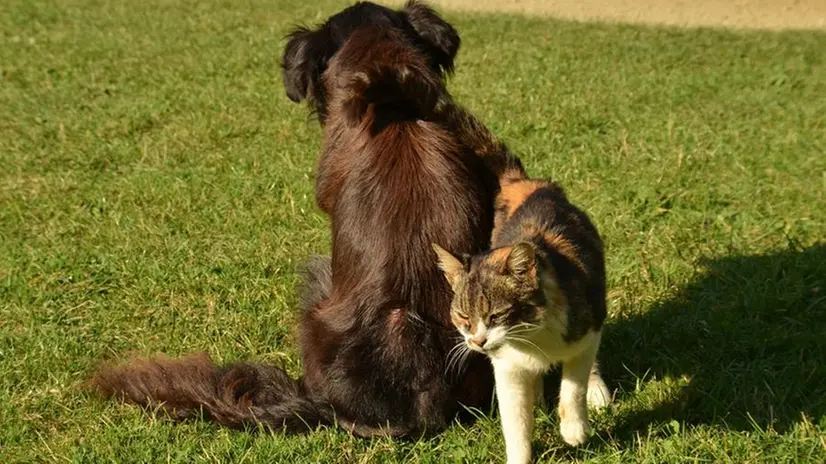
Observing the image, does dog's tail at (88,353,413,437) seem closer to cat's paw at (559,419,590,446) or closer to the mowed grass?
the mowed grass

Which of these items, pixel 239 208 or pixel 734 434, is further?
pixel 239 208

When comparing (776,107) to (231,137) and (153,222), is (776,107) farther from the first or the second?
(153,222)

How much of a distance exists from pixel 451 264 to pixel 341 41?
4.49 ft

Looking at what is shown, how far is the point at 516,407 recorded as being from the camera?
12.3 ft

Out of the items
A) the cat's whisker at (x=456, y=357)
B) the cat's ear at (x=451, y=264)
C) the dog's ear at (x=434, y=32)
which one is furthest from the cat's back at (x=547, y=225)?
the dog's ear at (x=434, y=32)

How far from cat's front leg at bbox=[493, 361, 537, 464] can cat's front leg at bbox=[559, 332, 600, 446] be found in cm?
13

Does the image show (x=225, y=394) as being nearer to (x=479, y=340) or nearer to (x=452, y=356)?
(x=452, y=356)

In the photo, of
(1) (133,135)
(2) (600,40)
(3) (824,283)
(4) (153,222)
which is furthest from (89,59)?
(3) (824,283)

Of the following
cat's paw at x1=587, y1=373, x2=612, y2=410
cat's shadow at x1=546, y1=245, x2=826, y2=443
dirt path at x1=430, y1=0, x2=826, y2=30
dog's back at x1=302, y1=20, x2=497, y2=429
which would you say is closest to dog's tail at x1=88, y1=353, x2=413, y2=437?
dog's back at x1=302, y1=20, x2=497, y2=429

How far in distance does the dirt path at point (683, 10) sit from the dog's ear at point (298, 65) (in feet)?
29.9

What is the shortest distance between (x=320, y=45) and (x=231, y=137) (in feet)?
12.6

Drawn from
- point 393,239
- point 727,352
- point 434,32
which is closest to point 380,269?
point 393,239

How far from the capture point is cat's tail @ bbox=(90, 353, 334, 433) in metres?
4.20

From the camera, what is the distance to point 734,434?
3.93 m
